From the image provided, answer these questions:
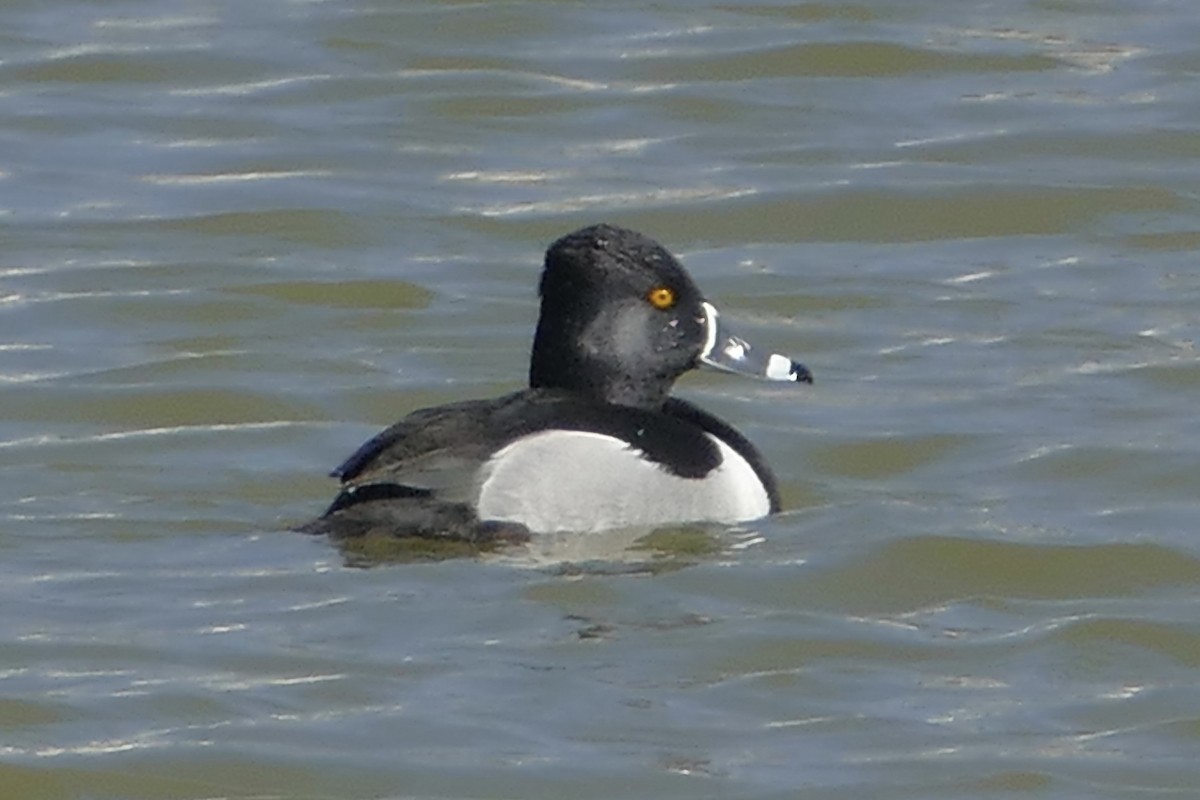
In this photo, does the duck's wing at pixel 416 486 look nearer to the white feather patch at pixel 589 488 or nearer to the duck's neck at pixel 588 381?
the white feather patch at pixel 589 488

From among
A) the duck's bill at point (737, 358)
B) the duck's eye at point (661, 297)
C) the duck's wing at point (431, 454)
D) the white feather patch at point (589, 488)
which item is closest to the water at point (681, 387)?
the white feather patch at point (589, 488)

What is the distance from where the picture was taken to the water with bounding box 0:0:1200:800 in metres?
7.85

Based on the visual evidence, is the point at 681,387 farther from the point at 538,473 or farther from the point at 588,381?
the point at 538,473

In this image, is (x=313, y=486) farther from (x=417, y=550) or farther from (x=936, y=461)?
(x=936, y=461)

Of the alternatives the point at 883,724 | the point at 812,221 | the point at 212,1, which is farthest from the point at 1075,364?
the point at 212,1

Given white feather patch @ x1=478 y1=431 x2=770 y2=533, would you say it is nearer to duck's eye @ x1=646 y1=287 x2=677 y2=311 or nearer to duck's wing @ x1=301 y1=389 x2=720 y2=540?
duck's wing @ x1=301 y1=389 x2=720 y2=540

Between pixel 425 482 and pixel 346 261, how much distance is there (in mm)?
3851

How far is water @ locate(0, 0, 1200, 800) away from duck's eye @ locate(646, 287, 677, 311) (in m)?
0.73

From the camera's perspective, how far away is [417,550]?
915cm

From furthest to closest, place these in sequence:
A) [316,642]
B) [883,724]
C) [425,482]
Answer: [425,482], [316,642], [883,724]

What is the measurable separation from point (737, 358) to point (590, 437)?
947mm

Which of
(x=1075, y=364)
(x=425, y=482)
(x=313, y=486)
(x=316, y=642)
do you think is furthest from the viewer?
(x=1075, y=364)

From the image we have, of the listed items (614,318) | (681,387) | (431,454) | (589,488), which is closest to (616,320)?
(614,318)

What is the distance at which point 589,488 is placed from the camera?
9305mm
